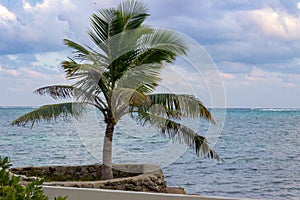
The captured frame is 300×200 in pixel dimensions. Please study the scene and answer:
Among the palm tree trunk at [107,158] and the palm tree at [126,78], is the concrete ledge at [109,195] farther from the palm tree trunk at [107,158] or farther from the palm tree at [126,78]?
the palm tree trunk at [107,158]

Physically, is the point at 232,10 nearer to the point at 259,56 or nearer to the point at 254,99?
the point at 259,56

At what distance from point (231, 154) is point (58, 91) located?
7.50 metres

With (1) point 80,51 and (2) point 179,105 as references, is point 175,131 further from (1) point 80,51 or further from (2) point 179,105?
(1) point 80,51

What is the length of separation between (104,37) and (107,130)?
107 cm

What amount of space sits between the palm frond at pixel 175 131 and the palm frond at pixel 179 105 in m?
0.10

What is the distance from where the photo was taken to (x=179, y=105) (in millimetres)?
4605

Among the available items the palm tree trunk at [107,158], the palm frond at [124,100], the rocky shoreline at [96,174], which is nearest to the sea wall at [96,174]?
the rocky shoreline at [96,174]

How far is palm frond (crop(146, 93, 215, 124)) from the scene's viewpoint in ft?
15.0

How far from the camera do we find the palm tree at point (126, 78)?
4.65m

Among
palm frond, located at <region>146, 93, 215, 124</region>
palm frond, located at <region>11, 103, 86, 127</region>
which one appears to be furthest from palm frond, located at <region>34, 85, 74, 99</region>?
palm frond, located at <region>146, 93, 215, 124</region>

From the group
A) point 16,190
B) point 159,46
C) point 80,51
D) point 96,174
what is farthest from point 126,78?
point 16,190

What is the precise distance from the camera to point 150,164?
5.54 metres

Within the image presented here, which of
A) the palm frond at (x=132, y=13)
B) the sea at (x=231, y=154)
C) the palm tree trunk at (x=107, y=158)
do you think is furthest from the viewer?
the sea at (x=231, y=154)

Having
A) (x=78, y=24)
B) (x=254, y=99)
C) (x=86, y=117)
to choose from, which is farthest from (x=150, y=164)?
(x=78, y=24)
